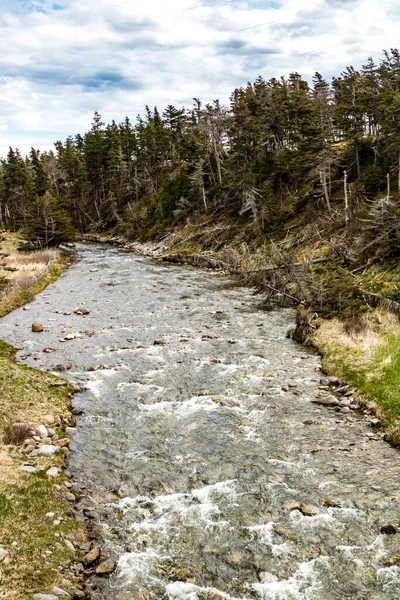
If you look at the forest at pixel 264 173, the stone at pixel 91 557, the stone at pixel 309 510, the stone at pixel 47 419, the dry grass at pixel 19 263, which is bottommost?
the stone at pixel 309 510

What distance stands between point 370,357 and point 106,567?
41.1 ft

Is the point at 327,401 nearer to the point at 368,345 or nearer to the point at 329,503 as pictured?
the point at 368,345

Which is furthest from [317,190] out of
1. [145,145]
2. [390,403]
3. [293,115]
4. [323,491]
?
[145,145]

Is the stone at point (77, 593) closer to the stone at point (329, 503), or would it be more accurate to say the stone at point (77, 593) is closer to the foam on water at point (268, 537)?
the foam on water at point (268, 537)

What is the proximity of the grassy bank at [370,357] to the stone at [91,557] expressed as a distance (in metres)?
8.77

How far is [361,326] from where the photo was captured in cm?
2023

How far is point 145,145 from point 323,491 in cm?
8922

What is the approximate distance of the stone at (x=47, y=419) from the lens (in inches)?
537

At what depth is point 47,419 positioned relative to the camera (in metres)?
13.8

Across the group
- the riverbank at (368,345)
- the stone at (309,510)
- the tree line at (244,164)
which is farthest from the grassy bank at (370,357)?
the tree line at (244,164)

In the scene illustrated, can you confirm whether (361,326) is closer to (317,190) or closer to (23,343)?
Answer: (23,343)

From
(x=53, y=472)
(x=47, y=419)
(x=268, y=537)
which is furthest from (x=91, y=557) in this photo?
(x=47, y=419)

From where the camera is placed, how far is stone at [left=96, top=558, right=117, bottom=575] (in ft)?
27.0

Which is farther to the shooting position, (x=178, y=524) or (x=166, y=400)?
(x=166, y=400)
